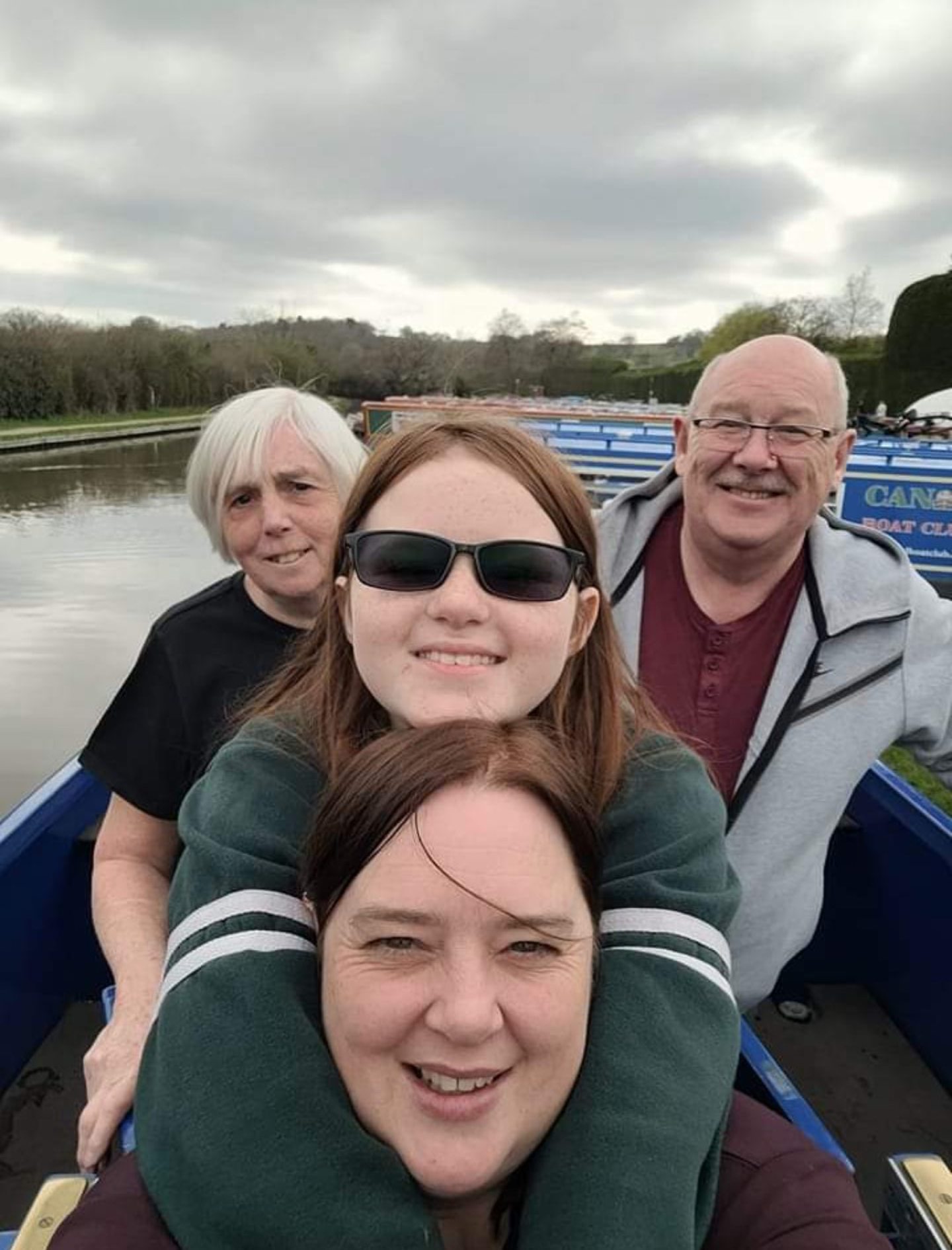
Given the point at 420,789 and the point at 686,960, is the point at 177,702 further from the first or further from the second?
the point at 686,960

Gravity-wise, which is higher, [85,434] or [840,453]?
[840,453]

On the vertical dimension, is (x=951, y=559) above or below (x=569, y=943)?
below

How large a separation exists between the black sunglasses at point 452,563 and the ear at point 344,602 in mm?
111

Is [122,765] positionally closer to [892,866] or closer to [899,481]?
[892,866]

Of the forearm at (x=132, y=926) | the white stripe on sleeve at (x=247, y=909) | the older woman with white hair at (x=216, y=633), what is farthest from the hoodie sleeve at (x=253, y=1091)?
the older woman with white hair at (x=216, y=633)

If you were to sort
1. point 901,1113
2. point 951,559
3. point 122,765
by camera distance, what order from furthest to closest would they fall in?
point 951,559 < point 901,1113 < point 122,765

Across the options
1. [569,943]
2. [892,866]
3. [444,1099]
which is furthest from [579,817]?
[892,866]

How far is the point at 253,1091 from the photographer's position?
95 centimetres

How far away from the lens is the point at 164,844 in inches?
71.4

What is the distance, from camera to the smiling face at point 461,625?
1069 mm

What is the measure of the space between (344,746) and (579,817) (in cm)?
38

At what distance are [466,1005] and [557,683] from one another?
1.66ft

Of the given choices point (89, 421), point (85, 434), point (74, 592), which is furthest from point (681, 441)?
point (89, 421)

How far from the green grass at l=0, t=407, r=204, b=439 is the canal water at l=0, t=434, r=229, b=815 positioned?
11.3 m
